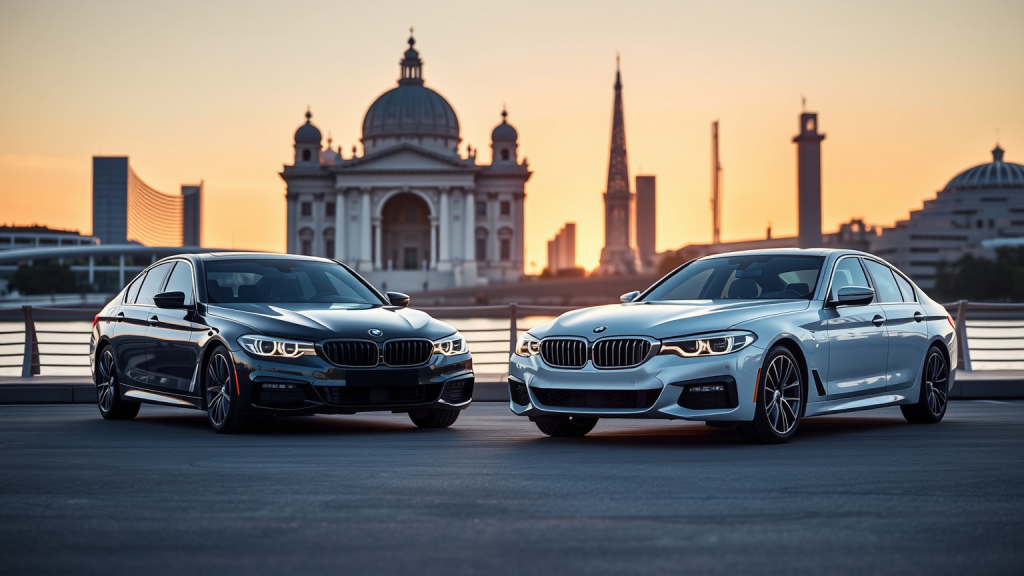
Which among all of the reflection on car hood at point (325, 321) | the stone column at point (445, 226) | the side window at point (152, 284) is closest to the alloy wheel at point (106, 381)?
the side window at point (152, 284)

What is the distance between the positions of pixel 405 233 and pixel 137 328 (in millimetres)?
122031

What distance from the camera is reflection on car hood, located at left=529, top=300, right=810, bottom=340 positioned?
9.20m

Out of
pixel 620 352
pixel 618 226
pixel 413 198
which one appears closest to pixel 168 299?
pixel 620 352

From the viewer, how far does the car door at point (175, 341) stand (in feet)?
35.6

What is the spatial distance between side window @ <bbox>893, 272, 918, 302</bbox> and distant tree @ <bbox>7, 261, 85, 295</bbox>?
13300cm

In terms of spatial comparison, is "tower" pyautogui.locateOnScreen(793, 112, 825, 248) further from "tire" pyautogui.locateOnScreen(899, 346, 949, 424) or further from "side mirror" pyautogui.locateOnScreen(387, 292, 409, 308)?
"side mirror" pyautogui.locateOnScreen(387, 292, 409, 308)

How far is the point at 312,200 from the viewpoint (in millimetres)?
132125

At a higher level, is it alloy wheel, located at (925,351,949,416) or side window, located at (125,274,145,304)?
side window, located at (125,274,145,304)

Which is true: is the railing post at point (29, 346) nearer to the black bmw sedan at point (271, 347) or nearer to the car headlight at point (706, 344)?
the black bmw sedan at point (271, 347)

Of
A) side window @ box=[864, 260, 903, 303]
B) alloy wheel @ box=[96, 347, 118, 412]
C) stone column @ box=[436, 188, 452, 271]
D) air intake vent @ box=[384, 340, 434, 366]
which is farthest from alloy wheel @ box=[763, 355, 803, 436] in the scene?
Result: stone column @ box=[436, 188, 452, 271]

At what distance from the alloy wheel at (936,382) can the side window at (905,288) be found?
0.50m

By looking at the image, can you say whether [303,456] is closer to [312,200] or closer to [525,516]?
[525,516]

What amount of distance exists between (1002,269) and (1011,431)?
139 meters

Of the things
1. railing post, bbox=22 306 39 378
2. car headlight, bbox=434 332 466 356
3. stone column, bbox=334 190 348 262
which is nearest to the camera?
car headlight, bbox=434 332 466 356
